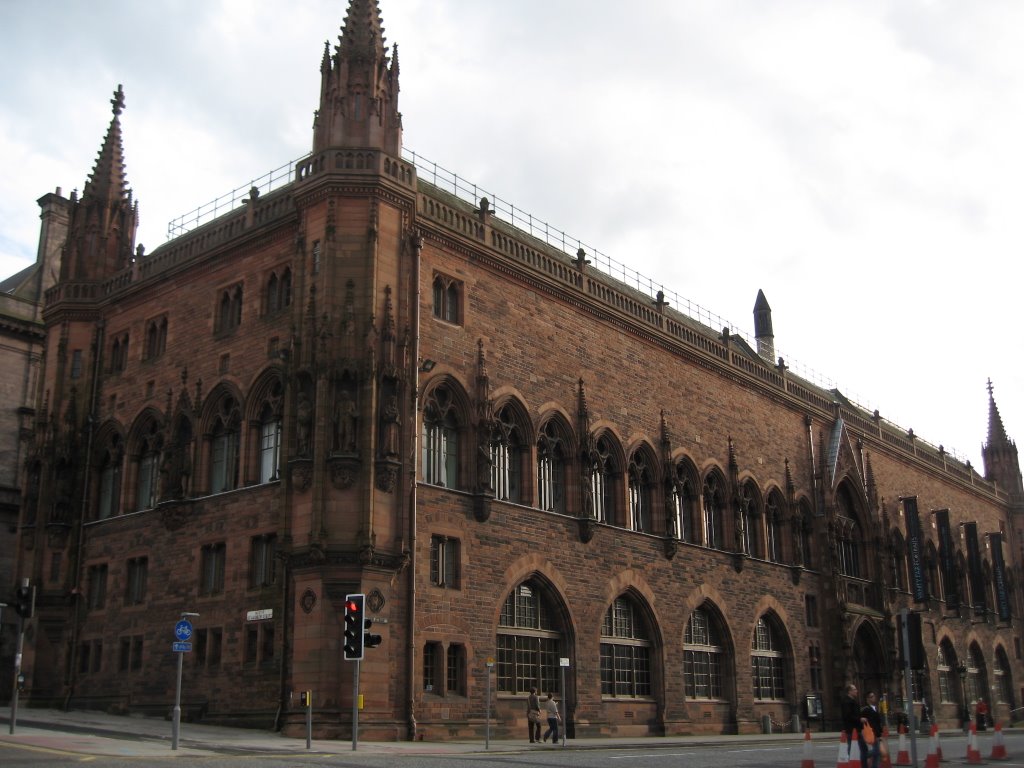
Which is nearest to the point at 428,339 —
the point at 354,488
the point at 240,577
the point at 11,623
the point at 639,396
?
the point at 354,488

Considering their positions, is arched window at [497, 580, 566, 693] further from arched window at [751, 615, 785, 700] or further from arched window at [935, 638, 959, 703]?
arched window at [935, 638, 959, 703]

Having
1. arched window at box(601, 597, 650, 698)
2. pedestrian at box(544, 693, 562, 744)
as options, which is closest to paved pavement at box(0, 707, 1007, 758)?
pedestrian at box(544, 693, 562, 744)

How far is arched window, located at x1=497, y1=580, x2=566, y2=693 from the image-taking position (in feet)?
109

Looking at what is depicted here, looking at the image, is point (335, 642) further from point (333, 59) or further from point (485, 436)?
point (333, 59)

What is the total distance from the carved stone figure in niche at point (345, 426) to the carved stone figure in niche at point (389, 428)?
0.88 m

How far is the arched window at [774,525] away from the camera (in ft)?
159

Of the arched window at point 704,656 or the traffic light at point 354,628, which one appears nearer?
the traffic light at point 354,628

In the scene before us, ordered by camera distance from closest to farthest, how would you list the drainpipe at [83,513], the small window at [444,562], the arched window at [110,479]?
1. the small window at [444,562]
2. the drainpipe at [83,513]
3. the arched window at [110,479]

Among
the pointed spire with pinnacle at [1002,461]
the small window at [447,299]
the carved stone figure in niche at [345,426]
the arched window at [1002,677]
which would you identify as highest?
the pointed spire with pinnacle at [1002,461]

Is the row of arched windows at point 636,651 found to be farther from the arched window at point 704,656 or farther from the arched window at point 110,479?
the arched window at point 110,479

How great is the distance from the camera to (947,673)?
63.6m

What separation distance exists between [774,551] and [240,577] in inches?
1021

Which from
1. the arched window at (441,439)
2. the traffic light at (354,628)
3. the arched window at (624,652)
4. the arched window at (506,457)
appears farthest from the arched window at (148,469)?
the arched window at (624,652)

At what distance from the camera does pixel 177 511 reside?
1337 inches
